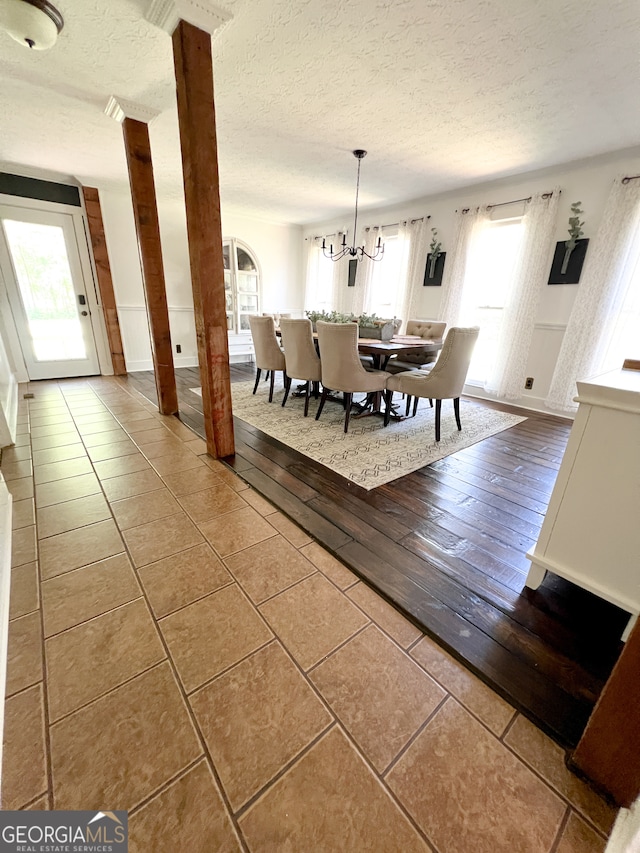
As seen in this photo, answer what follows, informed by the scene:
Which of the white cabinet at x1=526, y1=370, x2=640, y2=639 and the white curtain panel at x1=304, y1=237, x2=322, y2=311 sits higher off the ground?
the white curtain panel at x1=304, y1=237, x2=322, y2=311

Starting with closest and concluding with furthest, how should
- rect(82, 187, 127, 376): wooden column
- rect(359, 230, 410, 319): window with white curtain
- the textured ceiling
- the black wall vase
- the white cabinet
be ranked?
the white cabinet → the textured ceiling → rect(82, 187, 127, 376): wooden column → rect(359, 230, 410, 319): window with white curtain → the black wall vase

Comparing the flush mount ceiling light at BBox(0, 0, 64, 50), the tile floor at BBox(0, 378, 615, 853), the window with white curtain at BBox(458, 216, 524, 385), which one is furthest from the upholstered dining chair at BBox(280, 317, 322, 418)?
the window with white curtain at BBox(458, 216, 524, 385)

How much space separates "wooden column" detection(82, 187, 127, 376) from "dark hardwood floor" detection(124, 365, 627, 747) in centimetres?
334

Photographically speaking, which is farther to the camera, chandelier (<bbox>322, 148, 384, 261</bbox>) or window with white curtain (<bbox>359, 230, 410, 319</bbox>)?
window with white curtain (<bbox>359, 230, 410, 319</bbox>)

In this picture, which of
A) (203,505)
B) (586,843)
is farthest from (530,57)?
(586,843)

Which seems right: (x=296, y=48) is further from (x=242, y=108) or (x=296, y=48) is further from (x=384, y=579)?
(x=384, y=579)

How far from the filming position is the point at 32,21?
160cm

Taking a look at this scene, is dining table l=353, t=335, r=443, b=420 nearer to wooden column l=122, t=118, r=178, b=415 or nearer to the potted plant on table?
the potted plant on table

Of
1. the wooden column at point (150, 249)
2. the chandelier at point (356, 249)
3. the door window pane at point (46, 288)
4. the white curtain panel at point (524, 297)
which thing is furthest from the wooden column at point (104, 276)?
the white curtain panel at point (524, 297)

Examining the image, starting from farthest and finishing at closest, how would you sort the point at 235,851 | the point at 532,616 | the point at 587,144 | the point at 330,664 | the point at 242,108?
the point at 587,144, the point at 242,108, the point at 532,616, the point at 330,664, the point at 235,851

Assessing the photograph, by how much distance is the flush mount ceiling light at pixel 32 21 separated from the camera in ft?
5.08

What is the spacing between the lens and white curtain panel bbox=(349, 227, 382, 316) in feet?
16.6

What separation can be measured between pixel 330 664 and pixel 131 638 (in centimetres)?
67

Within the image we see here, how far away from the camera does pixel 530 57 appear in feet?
6.14
